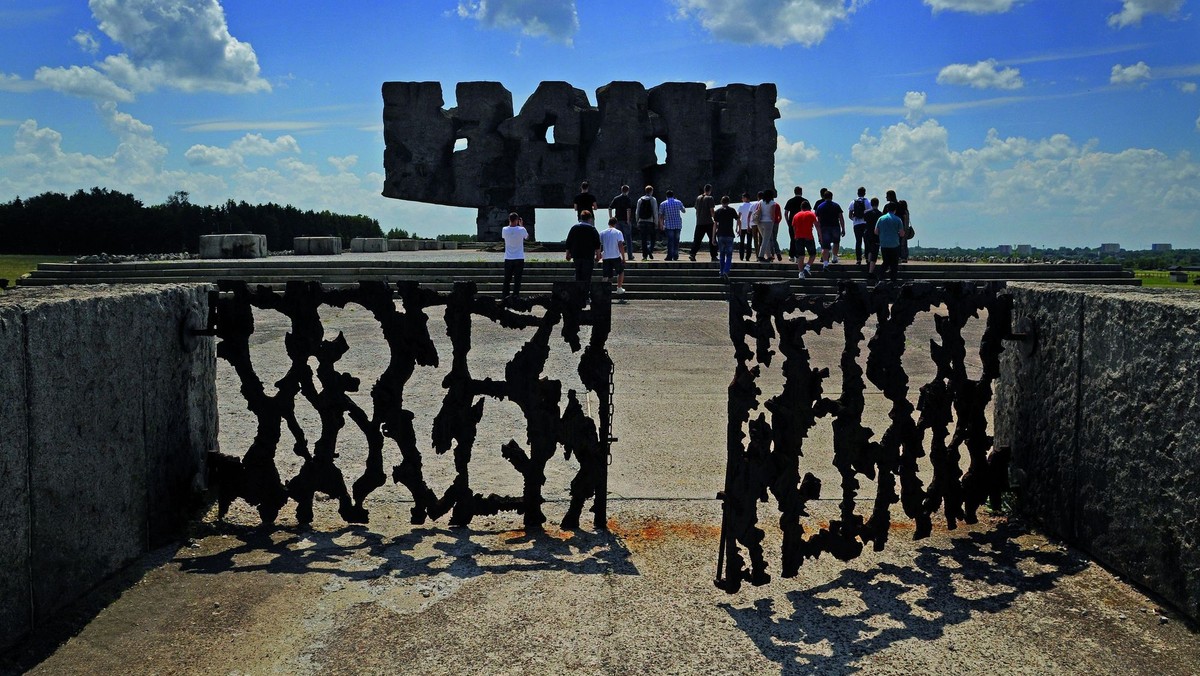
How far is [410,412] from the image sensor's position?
4836 millimetres

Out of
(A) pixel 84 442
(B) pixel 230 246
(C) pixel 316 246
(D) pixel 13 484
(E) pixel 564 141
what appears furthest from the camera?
(E) pixel 564 141

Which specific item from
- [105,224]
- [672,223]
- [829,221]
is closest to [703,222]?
[672,223]

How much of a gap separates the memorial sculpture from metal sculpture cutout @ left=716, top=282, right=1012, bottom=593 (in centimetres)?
2719

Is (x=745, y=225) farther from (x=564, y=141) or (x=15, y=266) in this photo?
(x=15, y=266)

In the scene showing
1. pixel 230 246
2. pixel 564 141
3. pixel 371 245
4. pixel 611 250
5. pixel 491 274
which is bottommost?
pixel 491 274

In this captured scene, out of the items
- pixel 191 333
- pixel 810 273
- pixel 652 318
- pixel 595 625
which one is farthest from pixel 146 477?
pixel 810 273

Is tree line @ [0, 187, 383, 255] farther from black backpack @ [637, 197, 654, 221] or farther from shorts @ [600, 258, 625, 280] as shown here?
shorts @ [600, 258, 625, 280]

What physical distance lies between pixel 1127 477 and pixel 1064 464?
551 millimetres

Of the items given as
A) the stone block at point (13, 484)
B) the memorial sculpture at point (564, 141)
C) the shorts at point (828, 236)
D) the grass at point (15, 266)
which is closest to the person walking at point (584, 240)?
the shorts at point (828, 236)

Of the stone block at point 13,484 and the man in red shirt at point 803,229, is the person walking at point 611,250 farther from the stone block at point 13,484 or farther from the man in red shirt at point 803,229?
the stone block at point 13,484

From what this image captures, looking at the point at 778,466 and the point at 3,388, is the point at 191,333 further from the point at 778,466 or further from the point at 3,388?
the point at 778,466

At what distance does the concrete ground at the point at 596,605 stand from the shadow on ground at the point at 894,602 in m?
0.01

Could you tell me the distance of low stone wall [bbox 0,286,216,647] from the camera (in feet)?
11.2

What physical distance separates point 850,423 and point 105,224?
117ft
